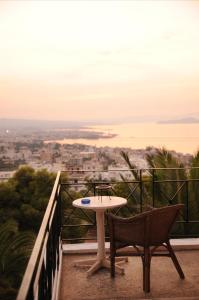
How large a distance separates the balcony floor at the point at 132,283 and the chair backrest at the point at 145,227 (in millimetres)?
390

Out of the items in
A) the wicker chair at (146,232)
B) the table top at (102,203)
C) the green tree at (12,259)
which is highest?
the table top at (102,203)

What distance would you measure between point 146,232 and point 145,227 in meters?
0.04

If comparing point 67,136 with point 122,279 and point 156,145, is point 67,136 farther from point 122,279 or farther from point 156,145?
point 122,279

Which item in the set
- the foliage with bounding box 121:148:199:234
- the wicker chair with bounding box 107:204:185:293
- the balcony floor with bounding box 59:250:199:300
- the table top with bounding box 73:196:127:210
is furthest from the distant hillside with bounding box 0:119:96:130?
the wicker chair with bounding box 107:204:185:293

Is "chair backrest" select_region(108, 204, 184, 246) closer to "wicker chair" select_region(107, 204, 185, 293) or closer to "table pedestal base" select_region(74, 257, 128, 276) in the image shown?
"wicker chair" select_region(107, 204, 185, 293)

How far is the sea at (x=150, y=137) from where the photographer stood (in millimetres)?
8781

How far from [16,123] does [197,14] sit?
24.5 feet

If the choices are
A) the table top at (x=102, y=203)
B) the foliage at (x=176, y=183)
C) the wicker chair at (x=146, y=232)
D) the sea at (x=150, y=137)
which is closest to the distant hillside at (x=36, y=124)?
the sea at (x=150, y=137)

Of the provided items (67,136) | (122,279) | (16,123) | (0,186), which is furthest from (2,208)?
(122,279)

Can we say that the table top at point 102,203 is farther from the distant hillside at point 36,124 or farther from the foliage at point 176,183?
the distant hillside at point 36,124

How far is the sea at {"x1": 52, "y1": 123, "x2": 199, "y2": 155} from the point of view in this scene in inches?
346

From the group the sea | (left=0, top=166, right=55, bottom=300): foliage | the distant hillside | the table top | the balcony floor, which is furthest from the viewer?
(left=0, top=166, right=55, bottom=300): foliage

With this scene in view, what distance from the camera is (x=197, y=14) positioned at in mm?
5965

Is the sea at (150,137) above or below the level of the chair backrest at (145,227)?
above
